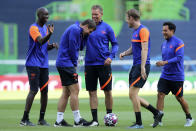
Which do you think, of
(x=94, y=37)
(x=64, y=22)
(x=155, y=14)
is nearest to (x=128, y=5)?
(x=155, y=14)

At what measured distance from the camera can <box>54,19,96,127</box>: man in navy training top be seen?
9.41 metres

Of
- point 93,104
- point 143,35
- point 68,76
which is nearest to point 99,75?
point 93,104

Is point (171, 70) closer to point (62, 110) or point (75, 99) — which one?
point (75, 99)

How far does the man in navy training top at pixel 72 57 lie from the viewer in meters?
9.41

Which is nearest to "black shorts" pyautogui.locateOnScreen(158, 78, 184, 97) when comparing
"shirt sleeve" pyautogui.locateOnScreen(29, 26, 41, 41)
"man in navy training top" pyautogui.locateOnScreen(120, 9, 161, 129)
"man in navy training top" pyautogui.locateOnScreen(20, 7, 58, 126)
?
"man in navy training top" pyautogui.locateOnScreen(120, 9, 161, 129)

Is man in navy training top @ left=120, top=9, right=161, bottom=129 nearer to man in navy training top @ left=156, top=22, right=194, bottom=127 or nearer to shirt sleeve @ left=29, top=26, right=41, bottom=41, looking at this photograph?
man in navy training top @ left=156, top=22, right=194, bottom=127

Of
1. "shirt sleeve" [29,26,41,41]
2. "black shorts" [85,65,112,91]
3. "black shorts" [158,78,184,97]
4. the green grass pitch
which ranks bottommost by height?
the green grass pitch

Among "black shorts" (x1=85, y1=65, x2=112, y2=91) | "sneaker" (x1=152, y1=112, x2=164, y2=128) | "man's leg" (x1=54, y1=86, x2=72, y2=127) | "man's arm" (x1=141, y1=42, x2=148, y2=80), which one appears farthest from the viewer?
"black shorts" (x1=85, y1=65, x2=112, y2=91)

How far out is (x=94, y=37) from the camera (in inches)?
402

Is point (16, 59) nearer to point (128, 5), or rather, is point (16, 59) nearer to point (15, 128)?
point (128, 5)

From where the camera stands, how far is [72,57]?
31.3 feet

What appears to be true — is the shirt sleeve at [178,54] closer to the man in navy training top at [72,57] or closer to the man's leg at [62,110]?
the man in navy training top at [72,57]

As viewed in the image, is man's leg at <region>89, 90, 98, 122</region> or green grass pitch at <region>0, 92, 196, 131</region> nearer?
green grass pitch at <region>0, 92, 196, 131</region>

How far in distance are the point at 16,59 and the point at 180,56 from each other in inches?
780
